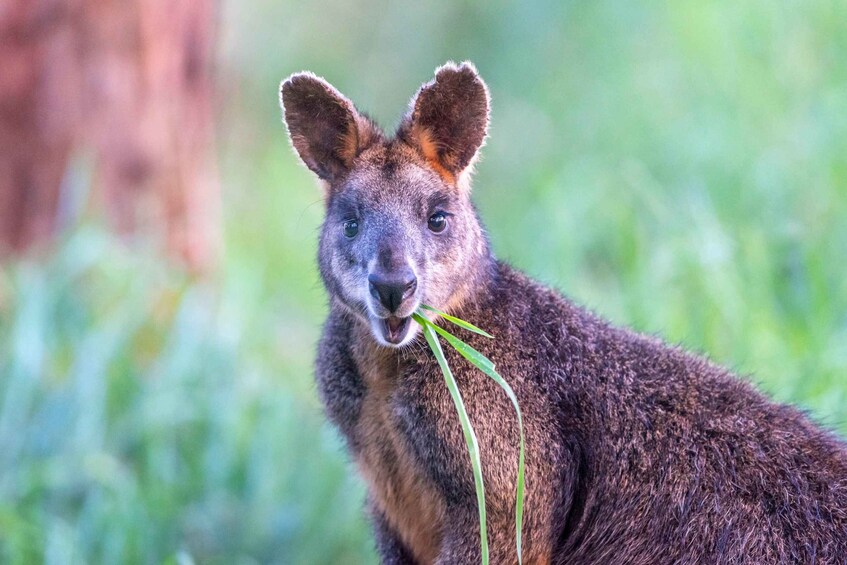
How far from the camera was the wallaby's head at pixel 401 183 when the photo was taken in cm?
427

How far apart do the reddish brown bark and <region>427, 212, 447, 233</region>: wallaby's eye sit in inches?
162

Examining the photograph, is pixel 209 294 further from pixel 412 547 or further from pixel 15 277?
pixel 412 547

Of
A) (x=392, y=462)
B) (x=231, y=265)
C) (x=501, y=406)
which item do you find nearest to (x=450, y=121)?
(x=501, y=406)

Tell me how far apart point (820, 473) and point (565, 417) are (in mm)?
943

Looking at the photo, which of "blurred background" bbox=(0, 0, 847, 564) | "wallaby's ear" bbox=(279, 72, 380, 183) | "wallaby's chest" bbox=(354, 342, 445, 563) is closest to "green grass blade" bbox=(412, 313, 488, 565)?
"wallaby's chest" bbox=(354, 342, 445, 563)

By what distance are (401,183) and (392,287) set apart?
652 mm

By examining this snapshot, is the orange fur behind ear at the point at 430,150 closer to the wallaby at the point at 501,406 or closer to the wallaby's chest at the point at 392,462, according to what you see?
the wallaby at the point at 501,406

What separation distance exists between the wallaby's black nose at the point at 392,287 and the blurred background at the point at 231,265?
1.16 metres

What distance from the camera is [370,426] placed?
447 cm

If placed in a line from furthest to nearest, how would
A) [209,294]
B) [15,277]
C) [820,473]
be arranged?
[209,294], [15,277], [820,473]

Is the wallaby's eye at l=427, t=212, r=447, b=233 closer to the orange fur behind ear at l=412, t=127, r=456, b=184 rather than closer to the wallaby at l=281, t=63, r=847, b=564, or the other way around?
the wallaby at l=281, t=63, r=847, b=564

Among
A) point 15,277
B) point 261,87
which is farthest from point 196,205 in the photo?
point 261,87

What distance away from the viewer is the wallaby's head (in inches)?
168

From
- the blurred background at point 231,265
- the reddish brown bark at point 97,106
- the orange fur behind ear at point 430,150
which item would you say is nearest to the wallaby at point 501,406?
the orange fur behind ear at point 430,150
